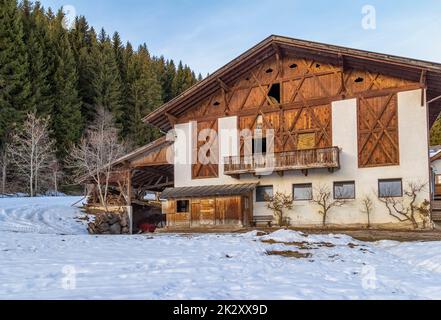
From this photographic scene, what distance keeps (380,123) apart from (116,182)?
18779 mm

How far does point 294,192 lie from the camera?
24.3 meters

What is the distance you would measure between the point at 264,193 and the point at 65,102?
120 ft

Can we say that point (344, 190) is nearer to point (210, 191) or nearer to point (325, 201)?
point (325, 201)

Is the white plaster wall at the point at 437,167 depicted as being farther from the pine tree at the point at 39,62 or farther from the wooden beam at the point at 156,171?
the pine tree at the point at 39,62

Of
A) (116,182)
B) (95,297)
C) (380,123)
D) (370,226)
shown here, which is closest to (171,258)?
(95,297)

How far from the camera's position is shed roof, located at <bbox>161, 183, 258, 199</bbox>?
24.5 metres

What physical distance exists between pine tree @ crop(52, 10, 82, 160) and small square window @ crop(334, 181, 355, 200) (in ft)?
110

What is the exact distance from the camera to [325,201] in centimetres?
2314

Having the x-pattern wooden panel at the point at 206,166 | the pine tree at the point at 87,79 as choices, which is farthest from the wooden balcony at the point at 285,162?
the pine tree at the point at 87,79

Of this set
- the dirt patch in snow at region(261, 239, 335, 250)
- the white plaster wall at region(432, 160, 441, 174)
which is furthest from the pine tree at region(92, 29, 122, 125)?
the dirt patch in snow at region(261, 239, 335, 250)

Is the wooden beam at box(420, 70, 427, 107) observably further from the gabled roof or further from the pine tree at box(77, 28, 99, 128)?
the pine tree at box(77, 28, 99, 128)

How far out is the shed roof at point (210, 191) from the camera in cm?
2453

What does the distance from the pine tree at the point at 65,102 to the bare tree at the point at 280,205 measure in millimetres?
30350
